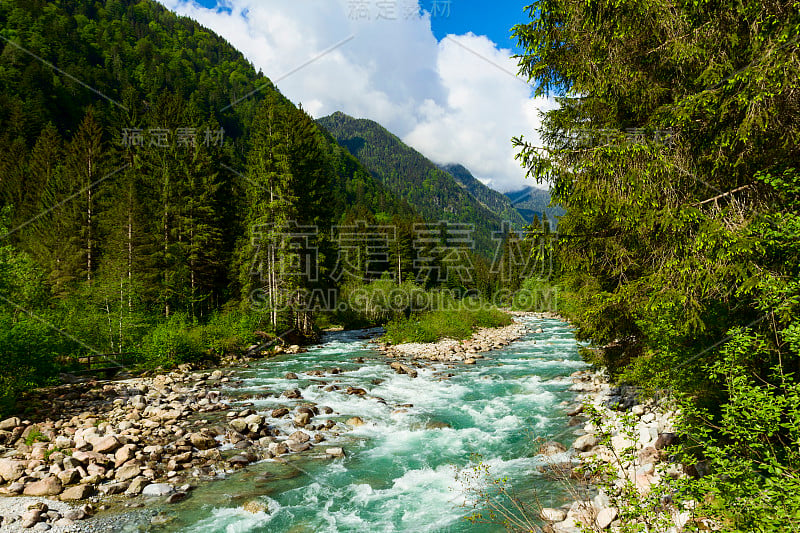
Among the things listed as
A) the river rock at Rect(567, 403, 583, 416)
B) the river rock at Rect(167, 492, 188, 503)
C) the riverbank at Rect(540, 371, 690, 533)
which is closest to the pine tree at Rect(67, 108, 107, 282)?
the river rock at Rect(167, 492, 188, 503)

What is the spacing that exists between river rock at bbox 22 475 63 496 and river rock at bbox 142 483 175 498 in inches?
54.9

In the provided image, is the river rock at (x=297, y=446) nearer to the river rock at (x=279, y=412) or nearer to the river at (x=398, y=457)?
the river at (x=398, y=457)

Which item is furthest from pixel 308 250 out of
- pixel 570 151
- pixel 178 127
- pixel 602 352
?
pixel 570 151

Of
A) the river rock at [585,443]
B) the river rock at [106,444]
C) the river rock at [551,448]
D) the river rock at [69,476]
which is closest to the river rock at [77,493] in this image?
the river rock at [69,476]

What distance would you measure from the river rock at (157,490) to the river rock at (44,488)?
140 cm

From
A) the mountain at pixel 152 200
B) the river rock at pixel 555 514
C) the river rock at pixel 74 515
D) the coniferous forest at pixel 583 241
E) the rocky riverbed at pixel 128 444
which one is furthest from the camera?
the mountain at pixel 152 200

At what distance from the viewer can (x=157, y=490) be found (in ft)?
23.8

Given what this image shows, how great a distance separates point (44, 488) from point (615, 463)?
406 inches

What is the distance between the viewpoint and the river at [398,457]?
22.0ft

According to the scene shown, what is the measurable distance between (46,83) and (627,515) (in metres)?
95.8

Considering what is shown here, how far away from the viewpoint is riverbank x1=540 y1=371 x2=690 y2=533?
3793 millimetres

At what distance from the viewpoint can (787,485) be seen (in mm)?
→ 2980

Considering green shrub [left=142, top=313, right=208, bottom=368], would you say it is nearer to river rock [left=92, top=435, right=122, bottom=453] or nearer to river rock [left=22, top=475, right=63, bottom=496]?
river rock [left=92, top=435, right=122, bottom=453]

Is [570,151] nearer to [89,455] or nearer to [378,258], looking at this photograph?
[89,455]
